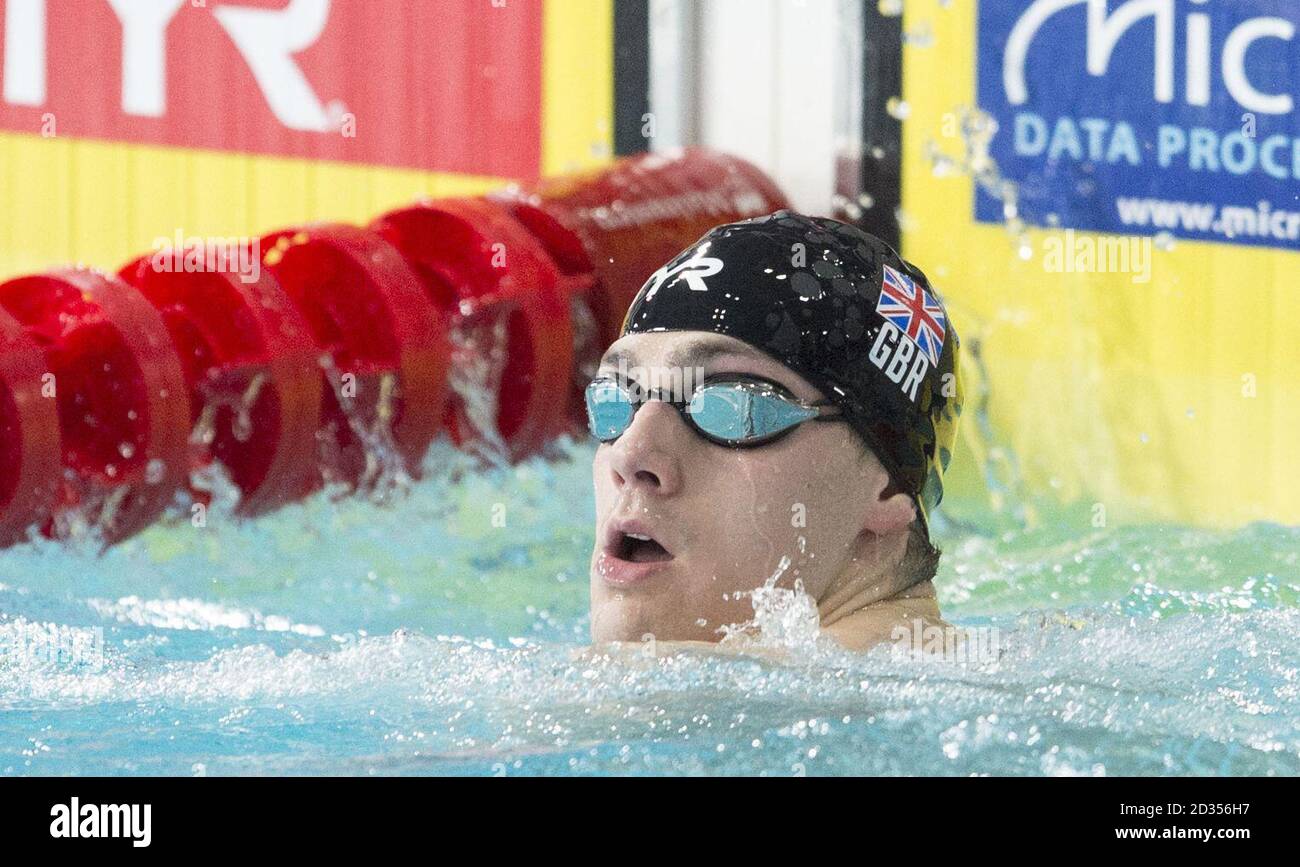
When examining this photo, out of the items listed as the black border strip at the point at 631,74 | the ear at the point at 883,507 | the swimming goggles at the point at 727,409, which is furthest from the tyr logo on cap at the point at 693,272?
the black border strip at the point at 631,74

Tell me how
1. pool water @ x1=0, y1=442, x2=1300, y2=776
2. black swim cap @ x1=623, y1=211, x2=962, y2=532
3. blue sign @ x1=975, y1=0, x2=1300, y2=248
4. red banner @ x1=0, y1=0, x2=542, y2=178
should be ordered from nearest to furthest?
1. pool water @ x1=0, y1=442, x2=1300, y2=776
2. black swim cap @ x1=623, y1=211, x2=962, y2=532
3. blue sign @ x1=975, y1=0, x2=1300, y2=248
4. red banner @ x1=0, y1=0, x2=542, y2=178

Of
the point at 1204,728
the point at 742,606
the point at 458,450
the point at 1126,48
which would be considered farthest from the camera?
the point at 1126,48

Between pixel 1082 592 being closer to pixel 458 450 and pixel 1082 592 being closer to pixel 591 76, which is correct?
pixel 458 450

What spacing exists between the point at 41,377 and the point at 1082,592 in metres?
2.16

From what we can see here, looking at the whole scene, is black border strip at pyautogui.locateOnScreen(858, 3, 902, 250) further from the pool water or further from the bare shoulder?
the bare shoulder

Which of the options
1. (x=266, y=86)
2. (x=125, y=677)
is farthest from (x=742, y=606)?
(x=266, y=86)

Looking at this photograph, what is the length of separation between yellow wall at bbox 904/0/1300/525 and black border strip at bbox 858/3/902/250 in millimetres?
A: 39

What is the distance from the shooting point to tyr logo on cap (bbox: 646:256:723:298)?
2.42 meters

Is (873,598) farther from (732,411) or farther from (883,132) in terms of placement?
(883,132)

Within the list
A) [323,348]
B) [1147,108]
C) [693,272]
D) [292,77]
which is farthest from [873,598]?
[292,77]

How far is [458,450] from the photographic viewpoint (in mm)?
4406

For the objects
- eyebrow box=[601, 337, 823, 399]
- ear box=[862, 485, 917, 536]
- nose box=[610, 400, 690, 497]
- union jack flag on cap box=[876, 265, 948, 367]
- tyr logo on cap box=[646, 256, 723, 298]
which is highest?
tyr logo on cap box=[646, 256, 723, 298]

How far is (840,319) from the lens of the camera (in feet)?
7.89

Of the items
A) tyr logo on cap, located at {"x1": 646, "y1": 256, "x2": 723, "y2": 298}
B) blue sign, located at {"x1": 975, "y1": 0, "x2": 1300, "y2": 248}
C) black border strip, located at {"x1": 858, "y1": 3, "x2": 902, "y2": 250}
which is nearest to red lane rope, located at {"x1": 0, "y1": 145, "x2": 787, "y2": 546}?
black border strip, located at {"x1": 858, "y1": 3, "x2": 902, "y2": 250}
